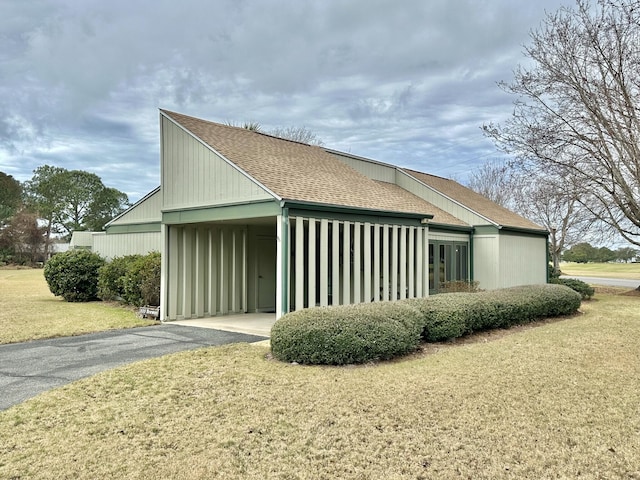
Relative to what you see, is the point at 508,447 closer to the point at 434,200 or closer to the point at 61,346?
the point at 61,346

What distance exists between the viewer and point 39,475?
3713 mm

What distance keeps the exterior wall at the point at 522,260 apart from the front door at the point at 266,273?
8.84 m

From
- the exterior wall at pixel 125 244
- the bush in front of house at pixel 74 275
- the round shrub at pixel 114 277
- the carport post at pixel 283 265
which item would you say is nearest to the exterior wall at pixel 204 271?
the exterior wall at pixel 125 244

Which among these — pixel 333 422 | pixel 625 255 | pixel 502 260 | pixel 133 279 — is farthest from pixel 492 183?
pixel 625 255

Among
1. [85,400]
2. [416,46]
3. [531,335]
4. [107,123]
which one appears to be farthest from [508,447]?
[107,123]

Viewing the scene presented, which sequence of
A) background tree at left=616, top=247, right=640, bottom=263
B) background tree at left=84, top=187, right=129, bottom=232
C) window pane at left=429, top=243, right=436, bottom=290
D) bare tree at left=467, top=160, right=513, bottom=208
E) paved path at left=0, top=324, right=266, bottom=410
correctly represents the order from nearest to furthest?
paved path at left=0, top=324, right=266, bottom=410, window pane at left=429, top=243, right=436, bottom=290, bare tree at left=467, top=160, right=513, bottom=208, background tree at left=84, top=187, right=129, bottom=232, background tree at left=616, top=247, right=640, bottom=263

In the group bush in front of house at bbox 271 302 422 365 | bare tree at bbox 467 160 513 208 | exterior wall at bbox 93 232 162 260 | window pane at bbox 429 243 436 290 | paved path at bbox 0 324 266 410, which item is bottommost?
paved path at bbox 0 324 266 410

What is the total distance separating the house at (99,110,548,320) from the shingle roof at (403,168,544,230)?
7.51 ft

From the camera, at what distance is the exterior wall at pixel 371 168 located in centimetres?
1867

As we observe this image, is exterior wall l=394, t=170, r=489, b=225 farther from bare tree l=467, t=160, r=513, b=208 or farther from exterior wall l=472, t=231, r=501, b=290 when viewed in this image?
bare tree l=467, t=160, r=513, b=208

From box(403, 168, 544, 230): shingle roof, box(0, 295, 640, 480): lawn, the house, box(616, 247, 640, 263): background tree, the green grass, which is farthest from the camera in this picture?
box(616, 247, 640, 263): background tree

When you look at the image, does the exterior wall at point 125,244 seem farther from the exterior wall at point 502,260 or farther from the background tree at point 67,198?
the background tree at point 67,198

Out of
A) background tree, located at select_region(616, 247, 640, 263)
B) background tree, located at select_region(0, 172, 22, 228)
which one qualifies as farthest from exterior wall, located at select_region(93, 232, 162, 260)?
background tree, located at select_region(616, 247, 640, 263)

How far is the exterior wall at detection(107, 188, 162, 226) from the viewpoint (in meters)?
16.3
